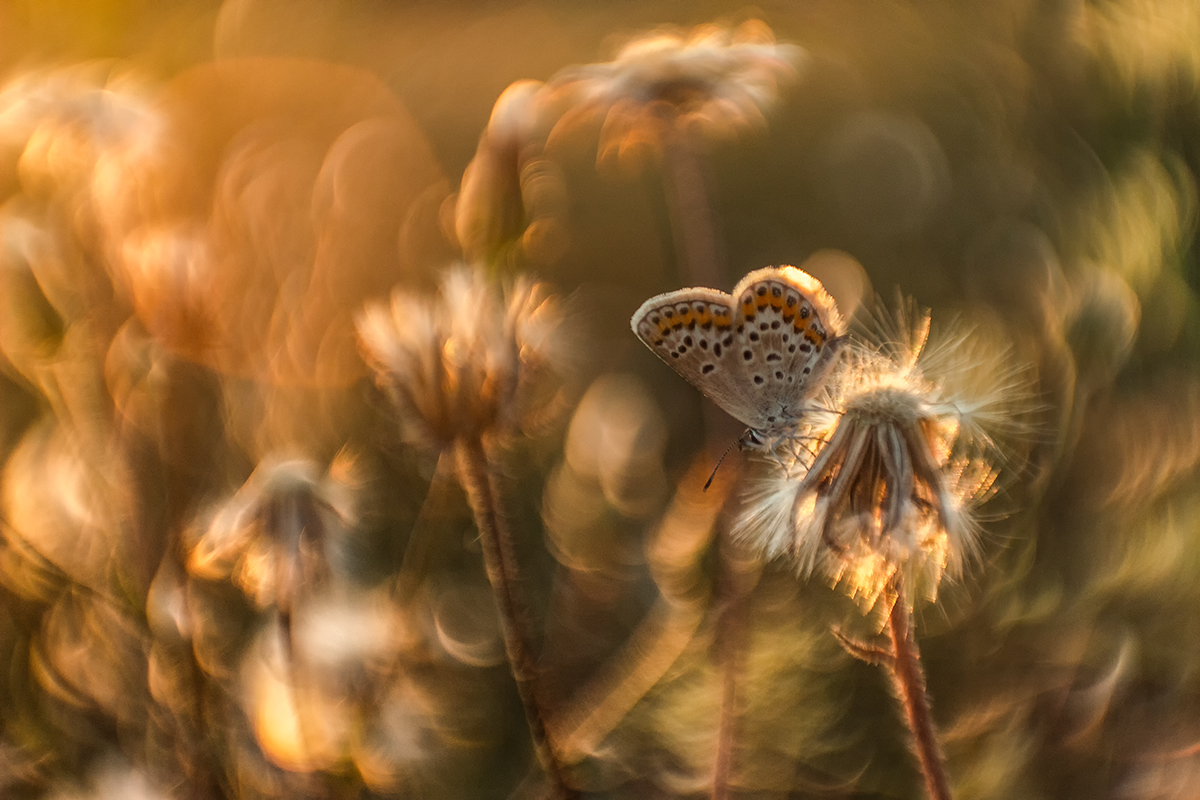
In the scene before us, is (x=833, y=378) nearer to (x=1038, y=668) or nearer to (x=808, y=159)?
(x=1038, y=668)

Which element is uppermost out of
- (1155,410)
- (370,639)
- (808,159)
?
(1155,410)

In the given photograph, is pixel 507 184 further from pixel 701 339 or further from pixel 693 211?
pixel 701 339

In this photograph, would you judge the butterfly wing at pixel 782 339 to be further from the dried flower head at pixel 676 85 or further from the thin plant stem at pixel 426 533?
the dried flower head at pixel 676 85

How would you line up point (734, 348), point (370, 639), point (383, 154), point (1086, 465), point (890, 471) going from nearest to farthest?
point (890, 471) < point (734, 348) < point (370, 639) < point (1086, 465) < point (383, 154)

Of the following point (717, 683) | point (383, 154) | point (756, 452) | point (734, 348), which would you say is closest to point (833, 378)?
point (734, 348)

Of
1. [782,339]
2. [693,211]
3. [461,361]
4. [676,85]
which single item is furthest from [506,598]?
[676,85]

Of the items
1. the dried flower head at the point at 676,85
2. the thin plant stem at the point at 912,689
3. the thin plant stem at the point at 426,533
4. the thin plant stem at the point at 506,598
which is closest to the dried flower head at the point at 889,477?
the thin plant stem at the point at 912,689

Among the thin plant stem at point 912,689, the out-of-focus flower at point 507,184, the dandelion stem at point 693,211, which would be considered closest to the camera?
the thin plant stem at point 912,689
